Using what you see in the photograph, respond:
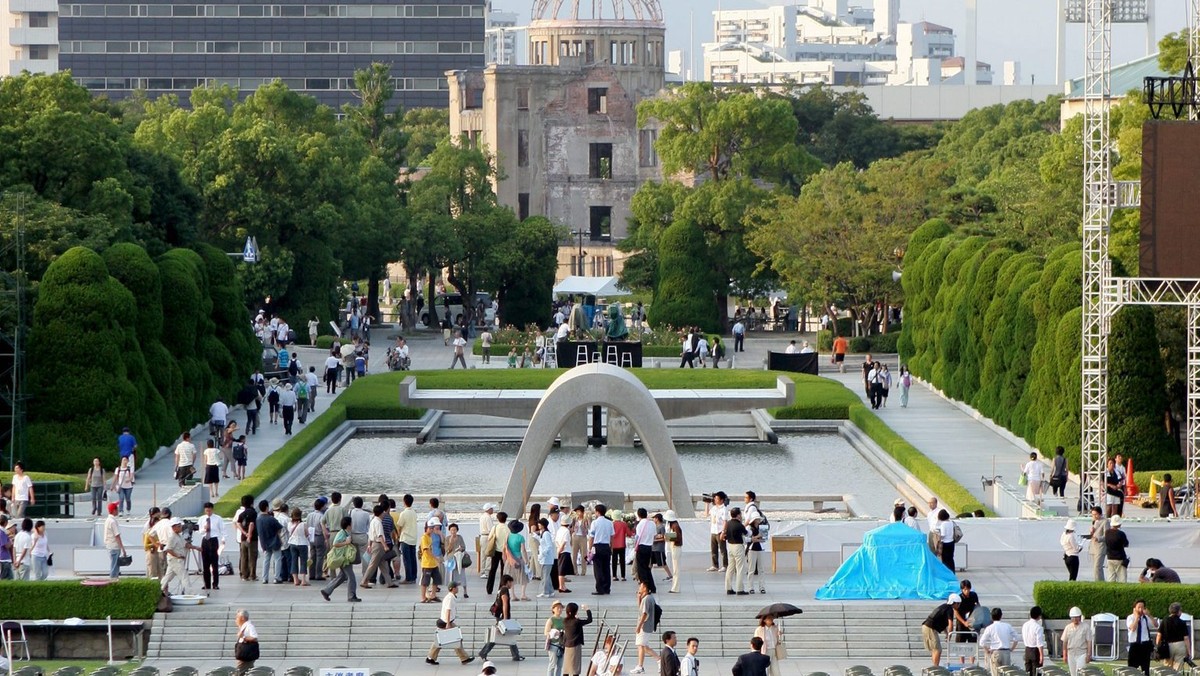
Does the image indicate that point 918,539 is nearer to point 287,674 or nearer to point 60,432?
point 287,674

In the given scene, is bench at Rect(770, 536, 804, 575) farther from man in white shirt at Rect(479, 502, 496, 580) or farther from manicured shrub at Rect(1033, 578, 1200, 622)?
manicured shrub at Rect(1033, 578, 1200, 622)

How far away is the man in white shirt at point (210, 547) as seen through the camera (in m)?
29.1

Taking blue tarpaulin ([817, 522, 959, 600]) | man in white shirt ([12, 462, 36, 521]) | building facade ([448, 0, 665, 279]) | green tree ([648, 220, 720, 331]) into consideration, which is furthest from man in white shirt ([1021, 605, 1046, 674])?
building facade ([448, 0, 665, 279])

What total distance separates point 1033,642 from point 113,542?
38.9ft

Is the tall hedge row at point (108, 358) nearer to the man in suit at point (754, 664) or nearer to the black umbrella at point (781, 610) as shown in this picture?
the black umbrella at point (781, 610)

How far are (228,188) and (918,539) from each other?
4360 centimetres

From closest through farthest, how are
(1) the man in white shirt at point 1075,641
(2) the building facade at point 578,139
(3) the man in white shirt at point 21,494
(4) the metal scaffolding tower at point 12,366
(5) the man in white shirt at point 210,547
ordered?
(1) the man in white shirt at point 1075,641
(5) the man in white shirt at point 210,547
(3) the man in white shirt at point 21,494
(4) the metal scaffolding tower at point 12,366
(2) the building facade at point 578,139

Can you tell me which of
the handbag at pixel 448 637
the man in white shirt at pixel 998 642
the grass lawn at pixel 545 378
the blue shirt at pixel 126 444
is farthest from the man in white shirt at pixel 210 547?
the grass lawn at pixel 545 378

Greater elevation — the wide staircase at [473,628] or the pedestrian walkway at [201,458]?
the pedestrian walkway at [201,458]

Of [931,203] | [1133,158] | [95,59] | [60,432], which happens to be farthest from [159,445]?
[95,59]

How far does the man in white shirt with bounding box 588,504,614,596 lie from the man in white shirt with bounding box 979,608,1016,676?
544cm

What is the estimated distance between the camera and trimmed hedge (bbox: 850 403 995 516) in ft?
125

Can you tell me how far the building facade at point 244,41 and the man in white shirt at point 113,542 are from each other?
120 meters

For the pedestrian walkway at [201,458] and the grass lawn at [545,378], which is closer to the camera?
the pedestrian walkway at [201,458]
